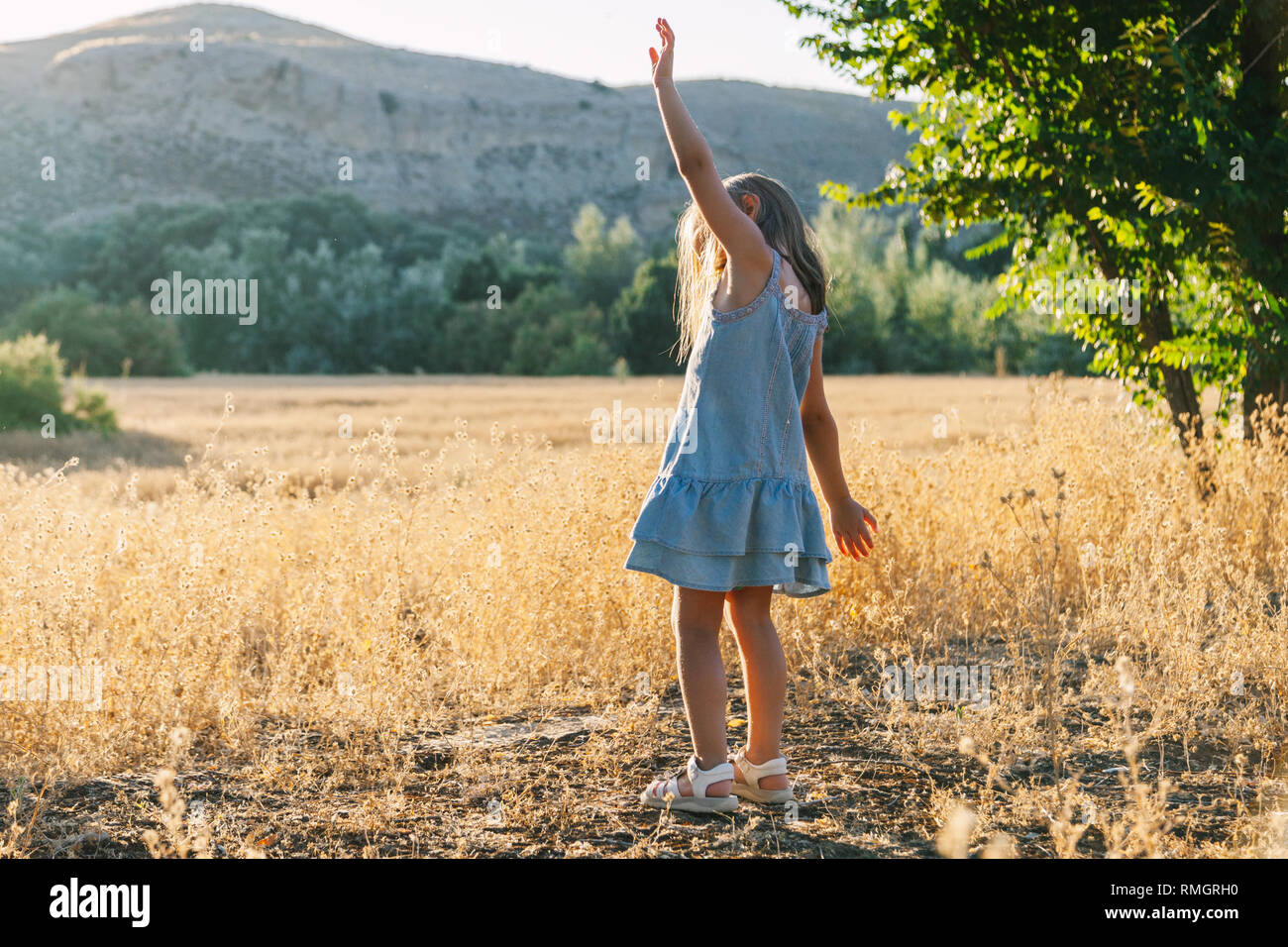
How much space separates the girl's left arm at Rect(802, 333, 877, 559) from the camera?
11.7 feet

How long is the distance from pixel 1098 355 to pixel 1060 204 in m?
1.35

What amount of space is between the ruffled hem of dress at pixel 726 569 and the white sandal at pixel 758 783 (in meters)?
0.58

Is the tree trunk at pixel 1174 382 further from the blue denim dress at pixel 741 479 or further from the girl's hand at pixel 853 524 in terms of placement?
the blue denim dress at pixel 741 479

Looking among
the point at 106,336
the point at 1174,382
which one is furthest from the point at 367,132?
the point at 1174,382

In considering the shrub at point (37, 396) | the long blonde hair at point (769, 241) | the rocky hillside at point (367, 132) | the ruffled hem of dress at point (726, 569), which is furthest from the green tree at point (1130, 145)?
the rocky hillside at point (367, 132)

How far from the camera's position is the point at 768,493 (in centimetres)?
327

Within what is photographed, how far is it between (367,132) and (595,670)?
339ft

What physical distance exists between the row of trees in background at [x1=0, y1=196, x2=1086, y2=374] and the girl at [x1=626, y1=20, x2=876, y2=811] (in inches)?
1514

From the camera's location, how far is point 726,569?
3.21 m

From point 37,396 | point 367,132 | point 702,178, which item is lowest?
point 37,396

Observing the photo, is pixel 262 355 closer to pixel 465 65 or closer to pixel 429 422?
pixel 429 422

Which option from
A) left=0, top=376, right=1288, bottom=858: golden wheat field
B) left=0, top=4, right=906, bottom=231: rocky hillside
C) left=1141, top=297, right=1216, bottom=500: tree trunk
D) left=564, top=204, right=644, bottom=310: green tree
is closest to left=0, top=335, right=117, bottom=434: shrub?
left=0, top=376, right=1288, bottom=858: golden wheat field

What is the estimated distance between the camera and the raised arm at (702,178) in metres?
3.10

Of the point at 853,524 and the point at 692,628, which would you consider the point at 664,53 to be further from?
the point at 692,628
